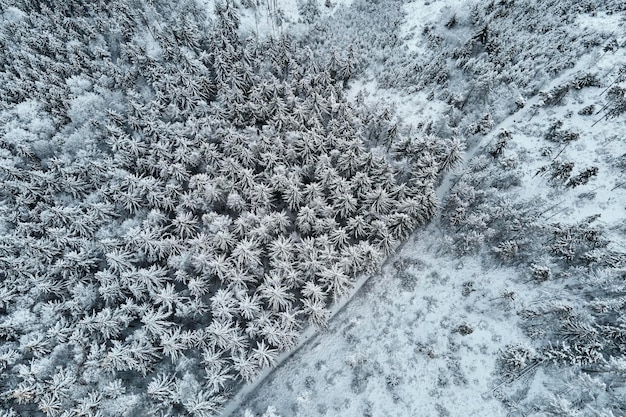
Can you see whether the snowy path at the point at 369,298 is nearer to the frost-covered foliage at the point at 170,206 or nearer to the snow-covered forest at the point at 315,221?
the snow-covered forest at the point at 315,221

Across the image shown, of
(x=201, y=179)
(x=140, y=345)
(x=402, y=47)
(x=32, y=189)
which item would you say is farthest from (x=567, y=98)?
(x=32, y=189)

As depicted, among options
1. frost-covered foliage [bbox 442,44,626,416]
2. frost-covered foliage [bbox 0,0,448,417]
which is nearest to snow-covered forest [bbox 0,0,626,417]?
frost-covered foliage [bbox 442,44,626,416]

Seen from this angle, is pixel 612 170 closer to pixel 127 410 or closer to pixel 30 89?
pixel 127 410

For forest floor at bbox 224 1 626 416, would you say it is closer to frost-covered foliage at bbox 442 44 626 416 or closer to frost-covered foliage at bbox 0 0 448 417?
frost-covered foliage at bbox 442 44 626 416

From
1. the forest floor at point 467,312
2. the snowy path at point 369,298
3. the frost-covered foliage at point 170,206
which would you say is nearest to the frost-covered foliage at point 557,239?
the forest floor at point 467,312

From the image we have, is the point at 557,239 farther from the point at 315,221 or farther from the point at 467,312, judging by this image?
the point at 315,221

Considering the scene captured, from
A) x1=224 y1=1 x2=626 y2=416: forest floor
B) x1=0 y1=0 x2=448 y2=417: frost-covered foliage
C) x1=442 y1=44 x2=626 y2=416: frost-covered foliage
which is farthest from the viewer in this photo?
x1=0 y1=0 x2=448 y2=417: frost-covered foliage
